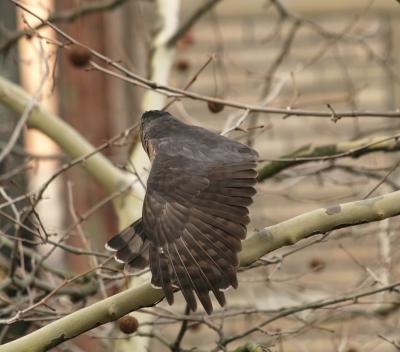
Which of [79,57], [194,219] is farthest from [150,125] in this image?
[79,57]

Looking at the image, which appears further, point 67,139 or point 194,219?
point 67,139

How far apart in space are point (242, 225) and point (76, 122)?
6.00 metres

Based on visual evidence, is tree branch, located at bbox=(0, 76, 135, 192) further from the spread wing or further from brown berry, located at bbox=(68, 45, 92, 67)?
the spread wing

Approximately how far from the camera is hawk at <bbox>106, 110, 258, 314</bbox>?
3.55 m

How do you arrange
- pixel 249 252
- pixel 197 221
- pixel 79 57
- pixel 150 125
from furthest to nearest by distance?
pixel 79 57 → pixel 150 125 → pixel 197 221 → pixel 249 252

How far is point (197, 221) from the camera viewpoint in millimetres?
3729

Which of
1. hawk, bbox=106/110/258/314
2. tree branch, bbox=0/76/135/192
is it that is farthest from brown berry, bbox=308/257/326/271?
hawk, bbox=106/110/258/314

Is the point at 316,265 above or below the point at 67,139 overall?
below

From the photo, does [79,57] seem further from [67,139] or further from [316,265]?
[316,265]

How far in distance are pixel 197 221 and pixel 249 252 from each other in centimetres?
22

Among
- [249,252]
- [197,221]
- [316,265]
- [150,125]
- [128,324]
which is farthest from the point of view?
[316,265]

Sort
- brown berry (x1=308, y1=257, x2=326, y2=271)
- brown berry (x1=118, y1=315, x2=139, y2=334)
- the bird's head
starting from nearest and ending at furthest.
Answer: brown berry (x1=118, y1=315, x2=139, y2=334) < the bird's head < brown berry (x1=308, y1=257, x2=326, y2=271)

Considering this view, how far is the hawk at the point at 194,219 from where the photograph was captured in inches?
140

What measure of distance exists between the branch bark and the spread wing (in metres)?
0.06
